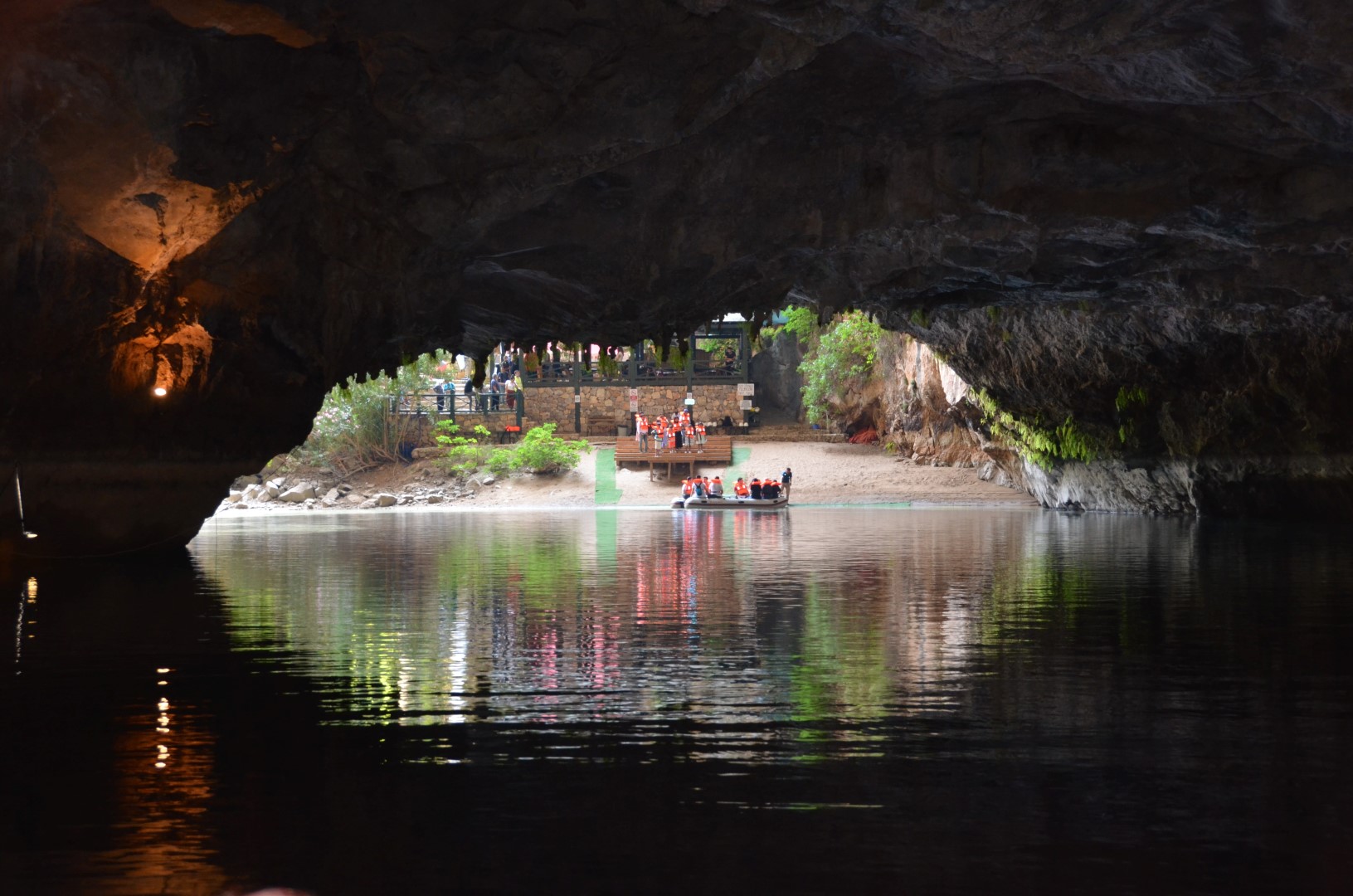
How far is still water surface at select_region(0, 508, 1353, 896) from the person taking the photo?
3.69m

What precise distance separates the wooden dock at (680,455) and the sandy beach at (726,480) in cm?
34

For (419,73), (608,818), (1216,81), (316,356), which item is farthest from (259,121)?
(608,818)

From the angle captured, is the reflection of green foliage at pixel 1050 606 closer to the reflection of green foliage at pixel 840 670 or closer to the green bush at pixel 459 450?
the reflection of green foliage at pixel 840 670

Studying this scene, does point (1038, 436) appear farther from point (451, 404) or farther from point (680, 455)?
point (451, 404)

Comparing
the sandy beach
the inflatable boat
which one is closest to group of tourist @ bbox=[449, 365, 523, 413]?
the sandy beach

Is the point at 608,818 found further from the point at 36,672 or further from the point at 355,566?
the point at 355,566

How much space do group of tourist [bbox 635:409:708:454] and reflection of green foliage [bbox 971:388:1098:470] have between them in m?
13.8

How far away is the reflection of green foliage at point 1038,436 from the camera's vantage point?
1050 inches

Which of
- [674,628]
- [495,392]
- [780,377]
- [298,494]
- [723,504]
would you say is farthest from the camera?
[780,377]

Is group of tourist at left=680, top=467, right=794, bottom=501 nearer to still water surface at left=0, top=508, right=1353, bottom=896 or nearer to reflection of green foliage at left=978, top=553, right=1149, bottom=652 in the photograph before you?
reflection of green foliage at left=978, top=553, right=1149, bottom=652

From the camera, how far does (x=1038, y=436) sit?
2827 centimetres

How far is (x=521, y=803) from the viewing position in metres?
4.28

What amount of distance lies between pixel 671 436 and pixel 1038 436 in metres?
16.4

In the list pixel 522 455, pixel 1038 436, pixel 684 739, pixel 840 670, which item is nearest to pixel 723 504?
pixel 1038 436
